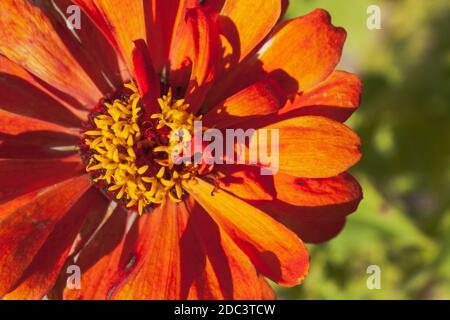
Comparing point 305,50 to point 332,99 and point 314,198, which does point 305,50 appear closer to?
point 332,99

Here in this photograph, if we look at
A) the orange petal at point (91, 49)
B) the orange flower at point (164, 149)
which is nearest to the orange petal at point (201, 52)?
the orange flower at point (164, 149)

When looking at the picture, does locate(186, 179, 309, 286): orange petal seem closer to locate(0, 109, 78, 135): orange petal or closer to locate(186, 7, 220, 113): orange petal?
locate(186, 7, 220, 113): orange petal

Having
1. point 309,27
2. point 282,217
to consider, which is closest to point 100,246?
point 282,217

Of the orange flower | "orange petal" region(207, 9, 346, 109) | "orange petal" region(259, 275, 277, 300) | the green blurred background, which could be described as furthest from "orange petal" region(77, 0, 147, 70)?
the green blurred background

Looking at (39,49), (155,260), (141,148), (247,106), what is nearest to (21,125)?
(39,49)

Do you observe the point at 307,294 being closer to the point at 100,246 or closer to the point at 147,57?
the point at 100,246

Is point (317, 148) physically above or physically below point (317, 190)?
above
